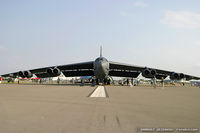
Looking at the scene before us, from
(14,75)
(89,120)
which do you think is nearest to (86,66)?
(14,75)

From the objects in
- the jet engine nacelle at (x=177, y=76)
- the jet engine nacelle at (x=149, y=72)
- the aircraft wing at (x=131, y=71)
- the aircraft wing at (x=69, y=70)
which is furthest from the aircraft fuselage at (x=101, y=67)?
the jet engine nacelle at (x=177, y=76)

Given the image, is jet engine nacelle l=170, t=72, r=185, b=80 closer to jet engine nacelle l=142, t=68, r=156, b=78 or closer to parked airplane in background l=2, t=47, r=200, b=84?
parked airplane in background l=2, t=47, r=200, b=84

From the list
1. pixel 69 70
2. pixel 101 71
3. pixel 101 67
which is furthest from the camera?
pixel 69 70

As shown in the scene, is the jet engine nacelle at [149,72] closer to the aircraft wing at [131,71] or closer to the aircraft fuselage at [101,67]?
the aircraft wing at [131,71]

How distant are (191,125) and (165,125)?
21.7 inches

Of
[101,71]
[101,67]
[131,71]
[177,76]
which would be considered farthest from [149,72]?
[101,67]

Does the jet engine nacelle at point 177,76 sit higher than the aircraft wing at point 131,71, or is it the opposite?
the aircraft wing at point 131,71

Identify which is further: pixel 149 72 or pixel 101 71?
pixel 149 72

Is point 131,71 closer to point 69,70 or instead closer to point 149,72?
point 149,72

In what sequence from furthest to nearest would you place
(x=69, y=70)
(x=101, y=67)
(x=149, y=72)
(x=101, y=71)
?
(x=69, y=70)
(x=149, y=72)
(x=101, y=71)
(x=101, y=67)

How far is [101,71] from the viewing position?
27484 mm

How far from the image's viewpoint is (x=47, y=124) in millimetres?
3969

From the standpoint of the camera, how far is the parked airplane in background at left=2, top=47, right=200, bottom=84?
92.6ft

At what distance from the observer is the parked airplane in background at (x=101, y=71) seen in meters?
28.2
